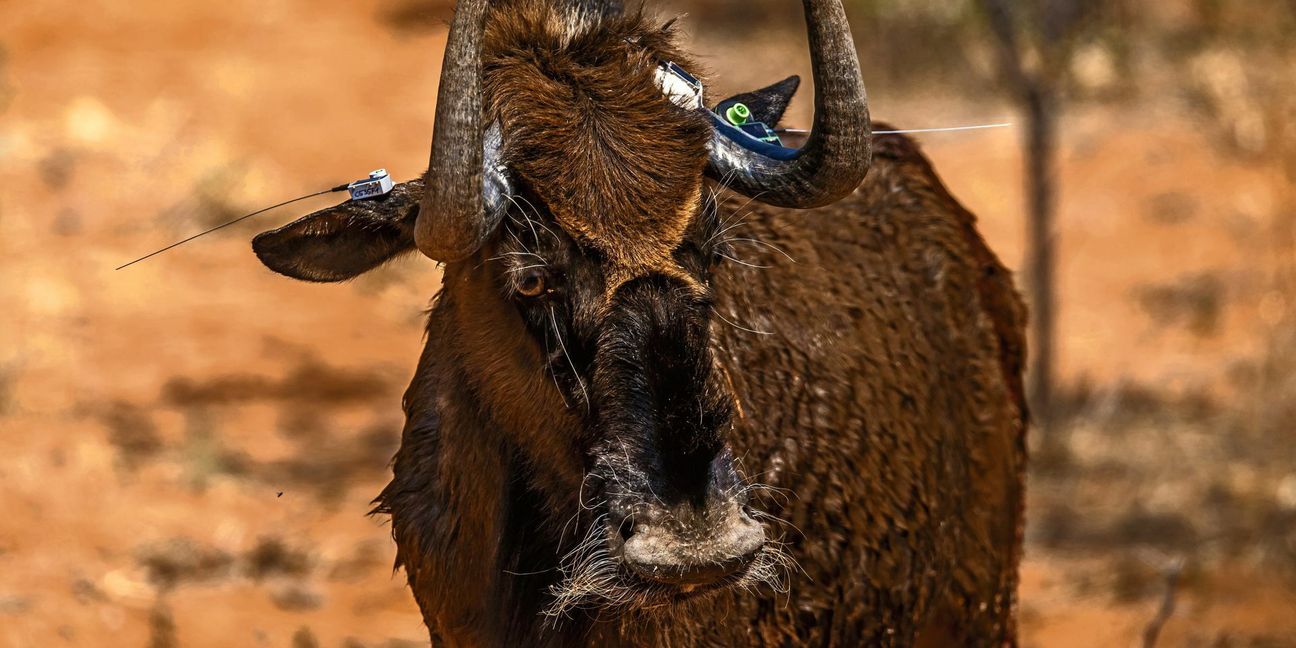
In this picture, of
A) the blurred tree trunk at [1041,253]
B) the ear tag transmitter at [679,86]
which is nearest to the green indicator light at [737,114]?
the ear tag transmitter at [679,86]

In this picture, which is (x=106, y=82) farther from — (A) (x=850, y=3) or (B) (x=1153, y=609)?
(B) (x=1153, y=609)

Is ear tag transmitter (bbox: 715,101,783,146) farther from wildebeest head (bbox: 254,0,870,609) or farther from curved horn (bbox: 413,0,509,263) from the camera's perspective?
curved horn (bbox: 413,0,509,263)

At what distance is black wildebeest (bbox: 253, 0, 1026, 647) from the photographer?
13.6 ft

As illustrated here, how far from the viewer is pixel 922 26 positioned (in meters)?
19.7

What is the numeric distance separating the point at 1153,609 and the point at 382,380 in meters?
6.18

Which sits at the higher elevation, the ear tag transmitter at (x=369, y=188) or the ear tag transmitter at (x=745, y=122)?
the ear tag transmitter at (x=745, y=122)

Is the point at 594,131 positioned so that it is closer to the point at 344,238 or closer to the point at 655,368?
the point at 655,368

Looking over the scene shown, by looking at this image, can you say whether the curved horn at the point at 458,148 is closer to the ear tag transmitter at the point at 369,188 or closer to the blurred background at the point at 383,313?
the ear tag transmitter at the point at 369,188

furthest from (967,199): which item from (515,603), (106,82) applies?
(515,603)

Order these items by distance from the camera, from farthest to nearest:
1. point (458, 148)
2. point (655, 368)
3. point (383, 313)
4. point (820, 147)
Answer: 1. point (383, 313)
2. point (820, 147)
3. point (655, 368)
4. point (458, 148)

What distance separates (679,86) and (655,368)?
98 cm

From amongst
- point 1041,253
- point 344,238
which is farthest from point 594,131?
point 1041,253

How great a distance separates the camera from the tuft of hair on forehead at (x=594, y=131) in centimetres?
427

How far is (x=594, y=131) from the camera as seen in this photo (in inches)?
171
